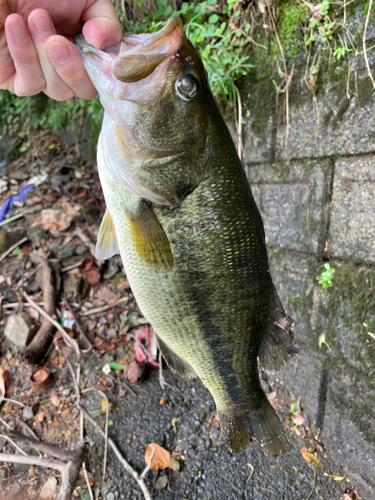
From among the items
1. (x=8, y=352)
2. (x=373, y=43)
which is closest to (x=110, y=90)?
(x=373, y=43)

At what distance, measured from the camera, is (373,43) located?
5.58 feet

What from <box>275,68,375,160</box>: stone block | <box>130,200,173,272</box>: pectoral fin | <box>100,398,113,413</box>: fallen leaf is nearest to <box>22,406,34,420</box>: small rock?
<box>100,398,113,413</box>: fallen leaf

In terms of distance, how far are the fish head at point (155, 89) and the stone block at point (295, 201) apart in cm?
126

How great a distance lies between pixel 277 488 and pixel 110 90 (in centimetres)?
274

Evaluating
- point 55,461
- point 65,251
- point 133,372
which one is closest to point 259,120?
point 133,372

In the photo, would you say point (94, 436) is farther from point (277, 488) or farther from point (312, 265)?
point (312, 265)

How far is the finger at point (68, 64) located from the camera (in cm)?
110

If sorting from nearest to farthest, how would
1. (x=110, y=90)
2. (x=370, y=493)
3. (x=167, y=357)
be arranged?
(x=110, y=90) < (x=167, y=357) < (x=370, y=493)

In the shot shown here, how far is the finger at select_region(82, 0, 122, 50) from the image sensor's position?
1.15 meters

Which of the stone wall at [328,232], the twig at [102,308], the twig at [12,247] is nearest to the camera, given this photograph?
the stone wall at [328,232]

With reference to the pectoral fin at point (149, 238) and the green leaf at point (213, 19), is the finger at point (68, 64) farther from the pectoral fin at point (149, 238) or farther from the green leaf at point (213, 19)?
the green leaf at point (213, 19)

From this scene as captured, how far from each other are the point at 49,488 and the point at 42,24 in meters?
3.29

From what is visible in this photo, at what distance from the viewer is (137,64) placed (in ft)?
3.41

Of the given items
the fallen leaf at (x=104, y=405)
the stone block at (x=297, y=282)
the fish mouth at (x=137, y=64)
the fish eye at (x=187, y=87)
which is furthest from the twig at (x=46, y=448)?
the fish eye at (x=187, y=87)
